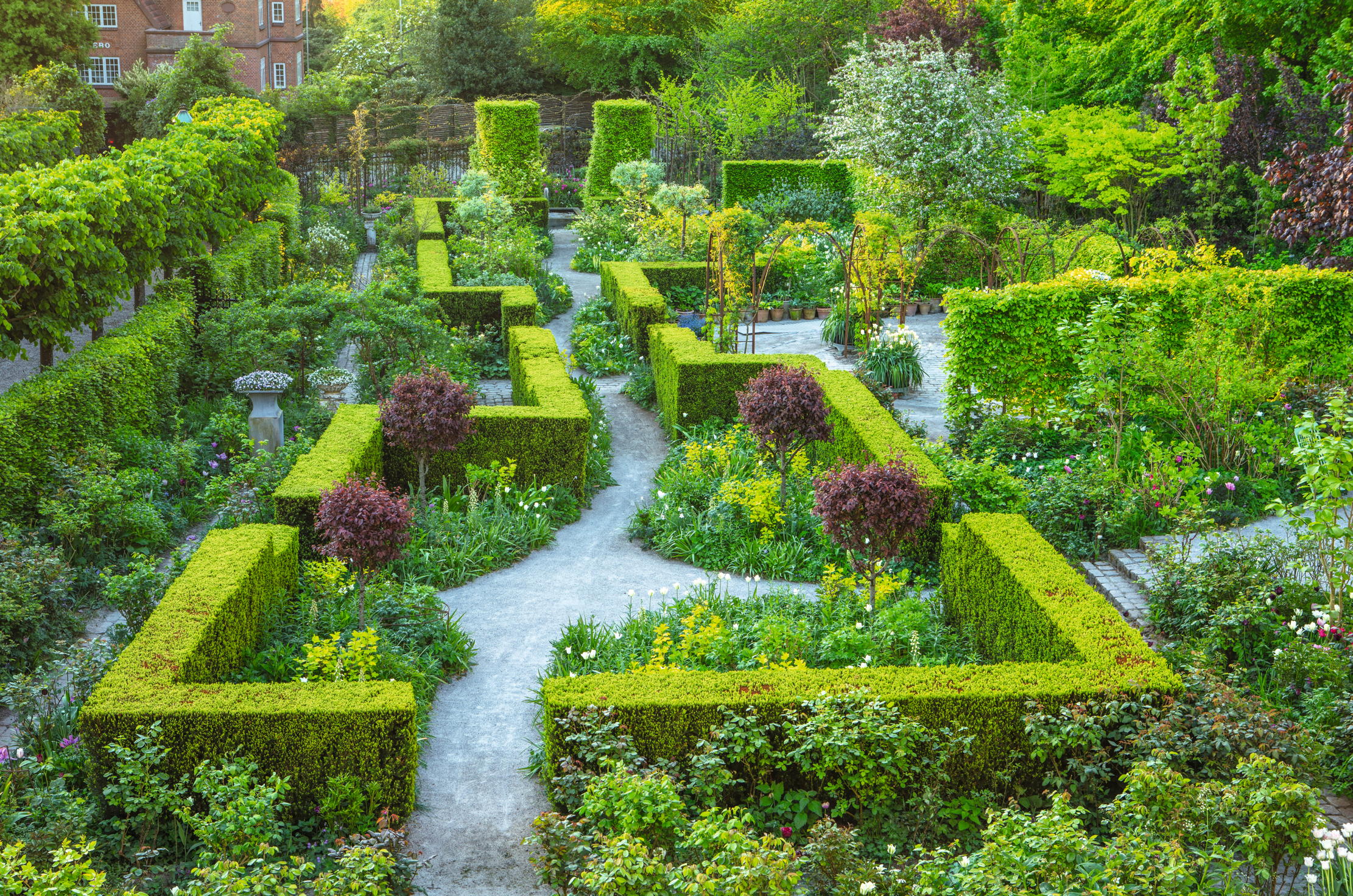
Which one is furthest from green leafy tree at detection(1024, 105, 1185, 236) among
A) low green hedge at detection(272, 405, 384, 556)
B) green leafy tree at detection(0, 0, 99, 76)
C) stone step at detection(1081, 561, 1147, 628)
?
green leafy tree at detection(0, 0, 99, 76)

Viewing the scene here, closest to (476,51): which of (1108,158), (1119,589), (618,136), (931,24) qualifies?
(618,136)

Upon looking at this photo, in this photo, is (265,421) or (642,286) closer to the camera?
(265,421)

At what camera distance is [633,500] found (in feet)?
35.7

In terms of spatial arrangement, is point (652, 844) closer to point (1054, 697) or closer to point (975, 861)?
point (975, 861)

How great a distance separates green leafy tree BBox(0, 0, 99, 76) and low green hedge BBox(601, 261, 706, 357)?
24864 millimetres

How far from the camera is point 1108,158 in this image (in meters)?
19.4

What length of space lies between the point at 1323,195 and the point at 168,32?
41768mm

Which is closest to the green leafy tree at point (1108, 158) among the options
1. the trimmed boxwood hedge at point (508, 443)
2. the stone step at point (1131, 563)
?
the stone step at point (1131, 563)

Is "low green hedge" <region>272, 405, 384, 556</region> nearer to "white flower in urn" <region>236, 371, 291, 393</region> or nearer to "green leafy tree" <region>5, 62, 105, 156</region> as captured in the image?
"white flower in urn" <region>236, 371, 291, 393</region>

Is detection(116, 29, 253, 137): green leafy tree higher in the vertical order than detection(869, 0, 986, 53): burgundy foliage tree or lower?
lower

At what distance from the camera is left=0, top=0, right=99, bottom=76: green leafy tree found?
32.9m

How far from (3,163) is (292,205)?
4874 millimetres

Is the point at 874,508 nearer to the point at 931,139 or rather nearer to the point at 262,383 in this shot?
the point at 262,383

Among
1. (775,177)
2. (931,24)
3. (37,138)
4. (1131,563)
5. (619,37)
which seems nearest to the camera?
(1131,563)
